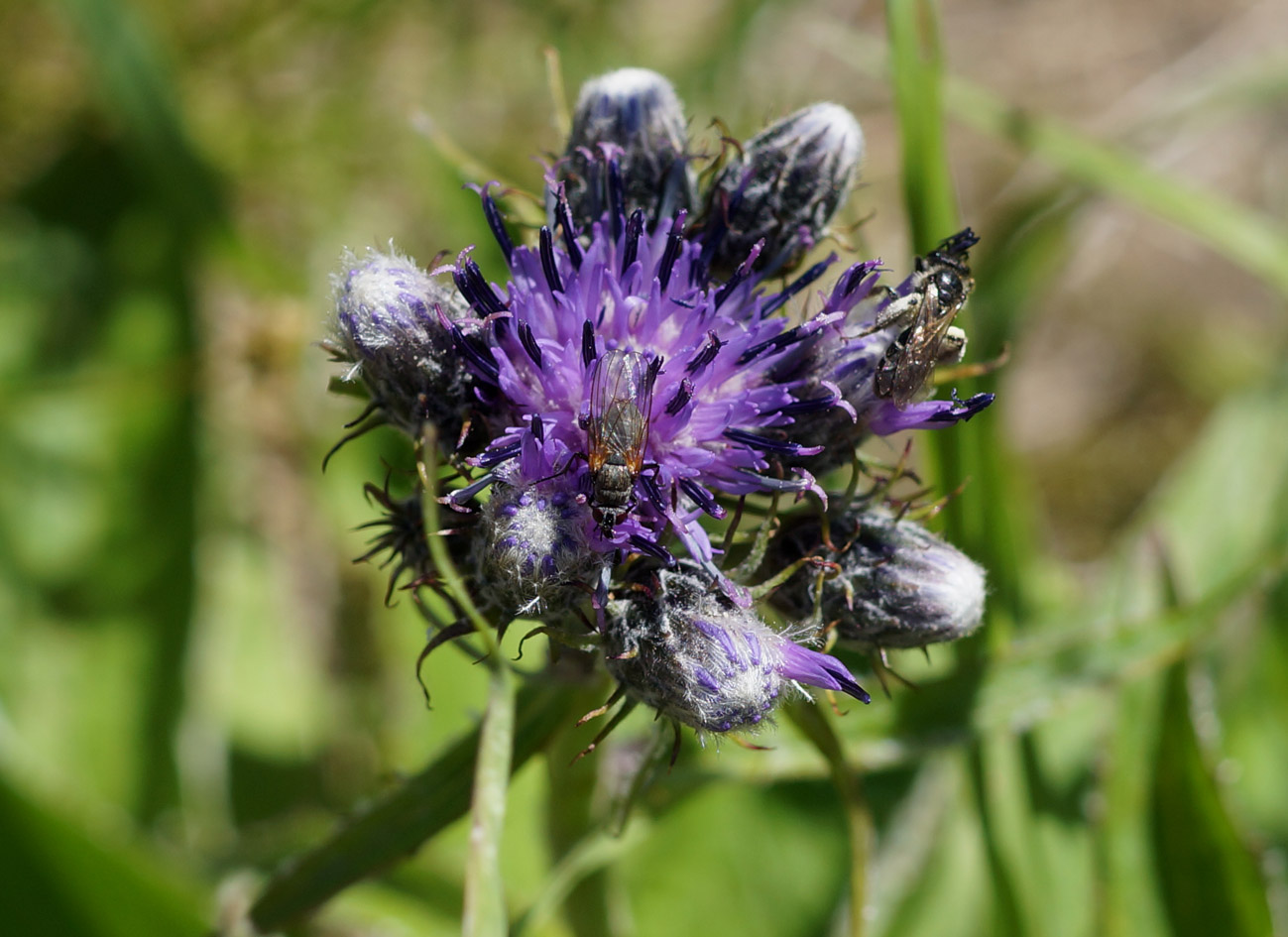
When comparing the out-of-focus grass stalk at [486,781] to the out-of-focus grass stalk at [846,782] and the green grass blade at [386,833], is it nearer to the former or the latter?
the green grass blade at [386,833]

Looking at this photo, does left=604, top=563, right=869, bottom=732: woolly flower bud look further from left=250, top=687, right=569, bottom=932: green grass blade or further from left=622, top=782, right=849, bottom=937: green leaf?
left=622, top=782, right=849, bottom=937: green leaf

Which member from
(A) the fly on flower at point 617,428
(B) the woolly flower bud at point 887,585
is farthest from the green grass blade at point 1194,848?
(A) the fly on flower at point 617,428

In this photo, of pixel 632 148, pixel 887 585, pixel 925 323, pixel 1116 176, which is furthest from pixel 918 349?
pixel 1116 176

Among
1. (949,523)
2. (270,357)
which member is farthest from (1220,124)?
(270,357)

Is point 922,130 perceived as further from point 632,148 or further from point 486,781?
point 486,781

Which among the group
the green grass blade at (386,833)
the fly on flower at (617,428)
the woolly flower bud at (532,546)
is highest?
the fly on flower at (617,428)

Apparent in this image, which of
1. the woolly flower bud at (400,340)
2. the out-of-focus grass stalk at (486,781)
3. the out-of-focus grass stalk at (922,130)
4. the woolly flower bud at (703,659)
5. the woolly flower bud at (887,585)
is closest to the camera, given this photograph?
the out-of-focus grass stalk at (486,781)
